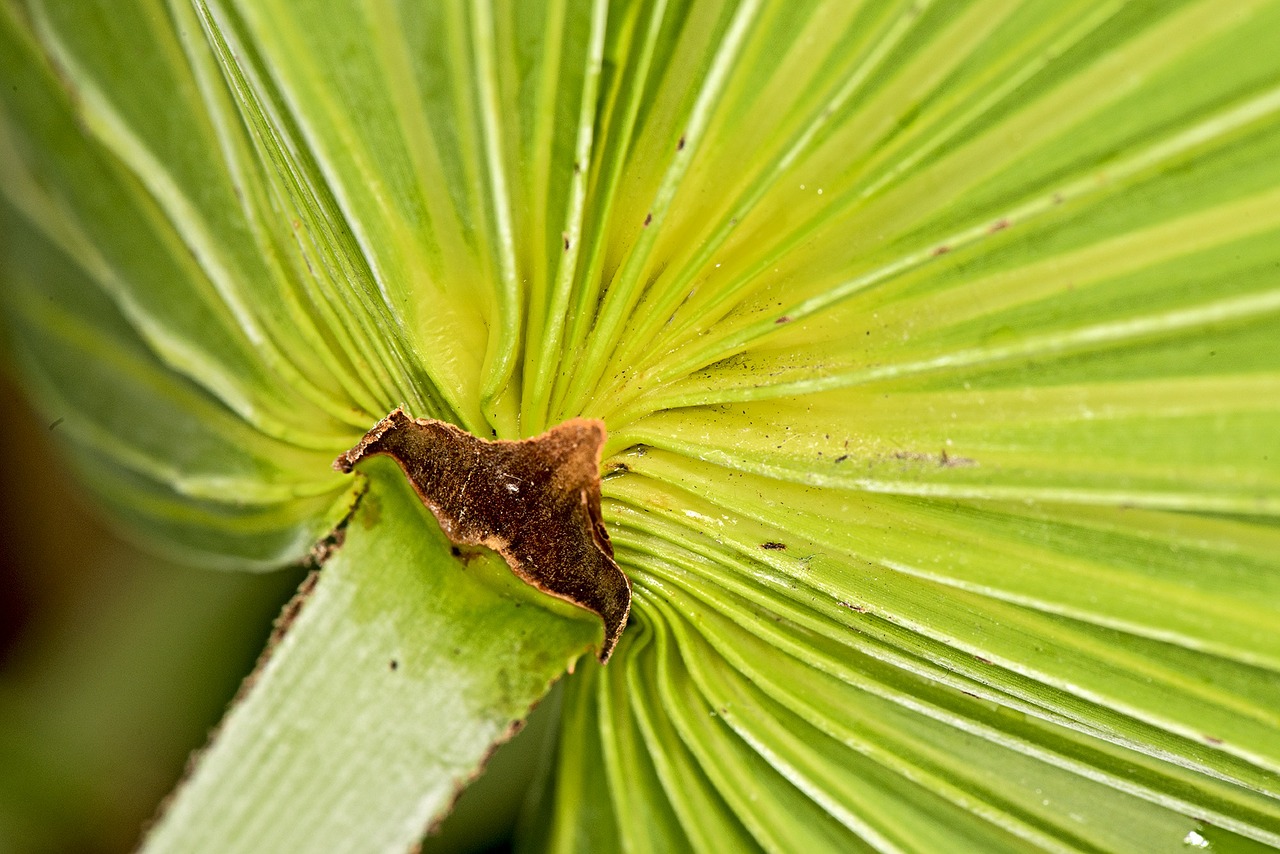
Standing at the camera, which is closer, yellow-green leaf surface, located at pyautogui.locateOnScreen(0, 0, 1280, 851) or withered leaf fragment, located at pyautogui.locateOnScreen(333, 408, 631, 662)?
yellow-green leaf surface, located at pyautogui.locateOnScreen(0, 0, 1280, 851)

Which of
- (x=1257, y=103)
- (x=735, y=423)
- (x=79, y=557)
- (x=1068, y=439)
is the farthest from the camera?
(x=79, y=557)

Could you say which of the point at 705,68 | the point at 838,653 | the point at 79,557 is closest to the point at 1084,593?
the point at 838,653

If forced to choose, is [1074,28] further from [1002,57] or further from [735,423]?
[735,423]

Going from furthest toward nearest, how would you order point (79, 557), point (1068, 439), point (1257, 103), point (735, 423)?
point (79, 557), point (735, 423), point (1068, 439), point (1257, 103)

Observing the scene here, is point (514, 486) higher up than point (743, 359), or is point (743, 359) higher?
point (743, 359)
